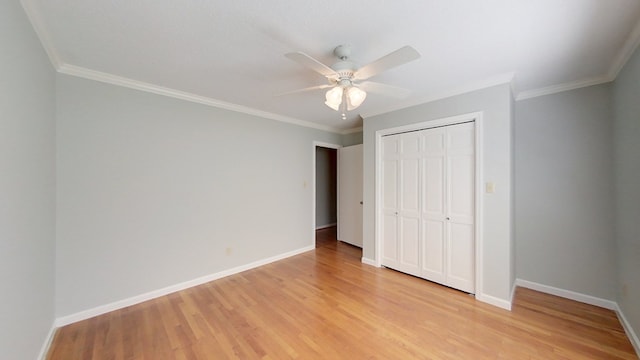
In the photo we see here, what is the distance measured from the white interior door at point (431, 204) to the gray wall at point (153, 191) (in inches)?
72.2

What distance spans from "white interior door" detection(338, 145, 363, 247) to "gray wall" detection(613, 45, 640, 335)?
303 centimetres

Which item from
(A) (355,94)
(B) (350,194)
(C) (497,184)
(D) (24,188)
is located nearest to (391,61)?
(A) (355,94)

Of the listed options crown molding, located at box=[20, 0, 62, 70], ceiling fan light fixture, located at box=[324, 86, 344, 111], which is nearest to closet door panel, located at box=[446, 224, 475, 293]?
ceiling fan light fixture, located at box=[324, 86, 344, 111]

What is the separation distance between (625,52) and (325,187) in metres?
5.30

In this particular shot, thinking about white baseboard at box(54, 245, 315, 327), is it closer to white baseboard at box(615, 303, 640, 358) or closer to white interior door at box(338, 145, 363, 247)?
white interior door at box(338, 145, 363, 247)

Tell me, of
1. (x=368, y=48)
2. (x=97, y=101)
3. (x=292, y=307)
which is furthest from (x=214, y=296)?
(x=368, y=48)

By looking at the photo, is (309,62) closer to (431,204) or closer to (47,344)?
(431,204)

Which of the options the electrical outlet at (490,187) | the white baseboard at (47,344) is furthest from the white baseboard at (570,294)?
the white baseboard at (47,344)

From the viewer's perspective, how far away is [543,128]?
9.00 ft

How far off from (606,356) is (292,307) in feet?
8.49

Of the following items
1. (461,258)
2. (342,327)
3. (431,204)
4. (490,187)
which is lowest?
(342,327)

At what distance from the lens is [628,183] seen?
2.02 meters

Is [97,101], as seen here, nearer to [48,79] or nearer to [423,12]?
[48,79]

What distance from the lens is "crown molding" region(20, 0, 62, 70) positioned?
4.66 ft
